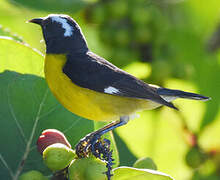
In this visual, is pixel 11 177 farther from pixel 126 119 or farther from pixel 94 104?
pixel 126 119

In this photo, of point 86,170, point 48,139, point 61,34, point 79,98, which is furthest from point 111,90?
point 86,170

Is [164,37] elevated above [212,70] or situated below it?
above

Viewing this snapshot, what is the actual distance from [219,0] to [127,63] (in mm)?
1254

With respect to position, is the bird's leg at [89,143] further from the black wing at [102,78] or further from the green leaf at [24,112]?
the black wing at [102,78]

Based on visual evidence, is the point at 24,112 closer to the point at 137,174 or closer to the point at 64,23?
the point at 64,23

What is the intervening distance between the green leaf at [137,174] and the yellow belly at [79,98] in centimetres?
47

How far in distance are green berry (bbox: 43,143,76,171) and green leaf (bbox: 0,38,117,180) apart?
0.74 ft

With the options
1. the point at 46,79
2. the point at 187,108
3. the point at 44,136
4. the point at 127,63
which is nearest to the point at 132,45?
the point at 127,63

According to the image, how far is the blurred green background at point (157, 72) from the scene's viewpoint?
3.42 meters

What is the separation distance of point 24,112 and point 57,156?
44 cm

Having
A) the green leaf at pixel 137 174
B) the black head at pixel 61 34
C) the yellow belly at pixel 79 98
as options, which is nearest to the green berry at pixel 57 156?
the green leaf at pixel 137 174

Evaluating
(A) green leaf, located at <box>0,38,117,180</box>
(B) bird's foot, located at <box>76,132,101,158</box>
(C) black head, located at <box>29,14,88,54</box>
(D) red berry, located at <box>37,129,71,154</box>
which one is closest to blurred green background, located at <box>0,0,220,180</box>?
(C) black head, located at <box>29,14,88,54</box>

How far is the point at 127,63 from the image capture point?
3.42 m

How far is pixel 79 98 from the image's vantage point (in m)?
2.48
